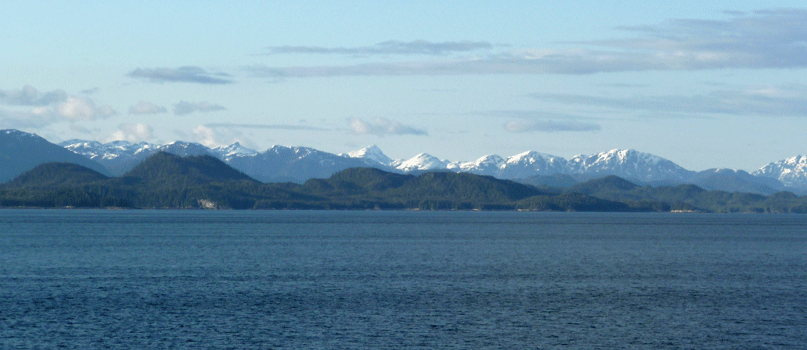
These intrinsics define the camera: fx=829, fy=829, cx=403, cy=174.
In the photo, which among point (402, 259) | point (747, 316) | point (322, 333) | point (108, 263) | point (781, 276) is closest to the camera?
point (322, 333)

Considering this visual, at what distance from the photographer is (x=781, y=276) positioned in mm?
96125

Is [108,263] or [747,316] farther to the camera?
[108,263]

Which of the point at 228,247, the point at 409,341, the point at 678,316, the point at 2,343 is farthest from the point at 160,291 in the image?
the point at 228,247

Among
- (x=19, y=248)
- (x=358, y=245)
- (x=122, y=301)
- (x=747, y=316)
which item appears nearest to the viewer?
(x=747, y=316)

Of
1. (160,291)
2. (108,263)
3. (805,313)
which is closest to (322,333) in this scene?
(160,291)

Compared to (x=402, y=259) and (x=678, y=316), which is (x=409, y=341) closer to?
(x=678, y=316)

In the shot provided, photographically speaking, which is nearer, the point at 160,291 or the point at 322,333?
the point at 322,333

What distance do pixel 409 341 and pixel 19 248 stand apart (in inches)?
3878

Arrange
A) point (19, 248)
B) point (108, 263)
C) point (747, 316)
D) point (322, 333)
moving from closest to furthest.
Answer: point (322, 333)
point (747, 316)
point (108, 263)
point (19, 248)

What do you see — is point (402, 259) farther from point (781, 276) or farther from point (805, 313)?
point (805, 313)

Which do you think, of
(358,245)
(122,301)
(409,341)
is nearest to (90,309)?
(122,301)

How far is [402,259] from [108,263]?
3935cm

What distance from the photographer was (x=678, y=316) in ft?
213

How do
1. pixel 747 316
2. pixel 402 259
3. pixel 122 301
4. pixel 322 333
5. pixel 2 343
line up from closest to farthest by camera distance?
pixel 2 343 < pixel 322 333 < pixel 747 316 < pixel 122 301 < pixel 402 259
